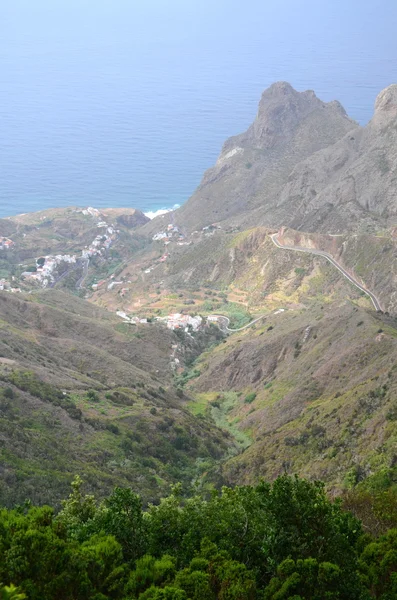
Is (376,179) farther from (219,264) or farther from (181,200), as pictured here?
(181,200)

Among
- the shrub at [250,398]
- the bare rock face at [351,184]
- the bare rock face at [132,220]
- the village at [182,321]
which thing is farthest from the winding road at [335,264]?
the bare rock face at [132,220]

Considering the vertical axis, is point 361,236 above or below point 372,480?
above

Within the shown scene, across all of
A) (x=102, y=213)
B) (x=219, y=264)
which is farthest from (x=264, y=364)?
(x=102, y=213)

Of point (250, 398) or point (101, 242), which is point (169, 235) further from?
point (250, 398)

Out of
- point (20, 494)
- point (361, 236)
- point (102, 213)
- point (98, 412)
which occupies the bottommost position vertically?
point (20, 494)

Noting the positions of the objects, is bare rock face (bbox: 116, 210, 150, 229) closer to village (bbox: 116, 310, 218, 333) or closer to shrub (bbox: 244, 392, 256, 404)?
village (bbox: 116, 310, 218, 333)

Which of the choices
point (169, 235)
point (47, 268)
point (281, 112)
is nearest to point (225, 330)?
point (47, 268)
